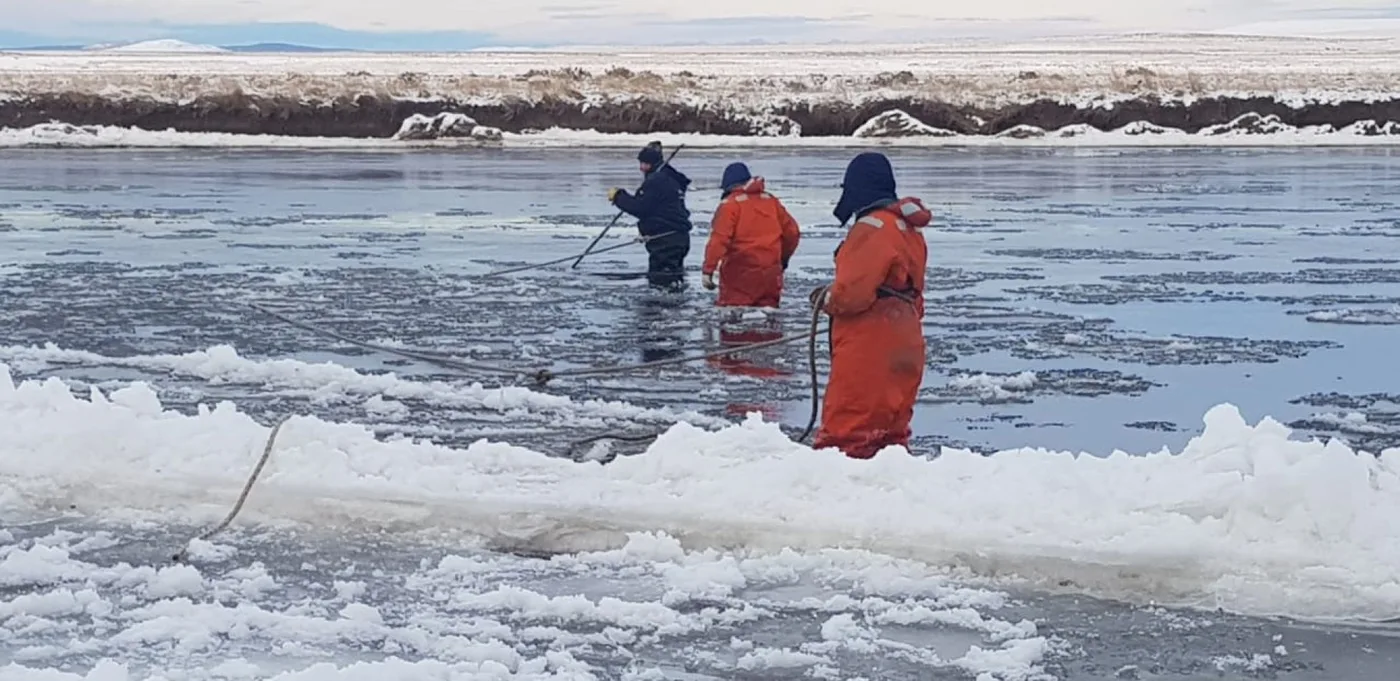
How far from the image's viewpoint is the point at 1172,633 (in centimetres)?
578

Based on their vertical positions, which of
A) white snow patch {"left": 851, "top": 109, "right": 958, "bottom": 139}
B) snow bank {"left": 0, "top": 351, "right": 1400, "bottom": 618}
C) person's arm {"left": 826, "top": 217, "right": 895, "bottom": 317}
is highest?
person's arm {"left": 826, "top": 217, "right": 895, "bottom": 317}

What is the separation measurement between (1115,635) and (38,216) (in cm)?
1888

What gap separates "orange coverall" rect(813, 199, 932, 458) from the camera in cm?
773

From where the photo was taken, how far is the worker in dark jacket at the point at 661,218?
1512 centimetres

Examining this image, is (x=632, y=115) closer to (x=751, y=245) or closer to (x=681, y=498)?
(x=751, y=245)

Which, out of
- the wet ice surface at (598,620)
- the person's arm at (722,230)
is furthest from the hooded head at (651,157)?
the wet ice surface at (598,620)

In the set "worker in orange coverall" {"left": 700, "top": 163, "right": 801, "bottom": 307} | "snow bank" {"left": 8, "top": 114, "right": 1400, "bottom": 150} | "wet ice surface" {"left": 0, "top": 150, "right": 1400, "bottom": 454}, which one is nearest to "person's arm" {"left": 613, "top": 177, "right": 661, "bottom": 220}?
"wet ice surface" {"left": 0, "top": 150, "right": 1400, "bottom": 454}

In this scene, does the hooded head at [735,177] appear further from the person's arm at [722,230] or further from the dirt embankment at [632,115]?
the dirt embankment at [632,115]

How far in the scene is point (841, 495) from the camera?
6.79 metres

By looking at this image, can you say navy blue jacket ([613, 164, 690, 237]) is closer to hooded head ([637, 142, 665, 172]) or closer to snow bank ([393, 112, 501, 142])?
hooded head ([637, 142, 665, 172])

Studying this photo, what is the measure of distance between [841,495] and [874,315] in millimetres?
1265

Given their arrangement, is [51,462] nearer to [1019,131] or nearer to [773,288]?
[773,288]

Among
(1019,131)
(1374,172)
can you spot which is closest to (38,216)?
(1374,172)

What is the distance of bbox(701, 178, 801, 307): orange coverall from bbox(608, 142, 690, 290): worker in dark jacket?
5.35ft
